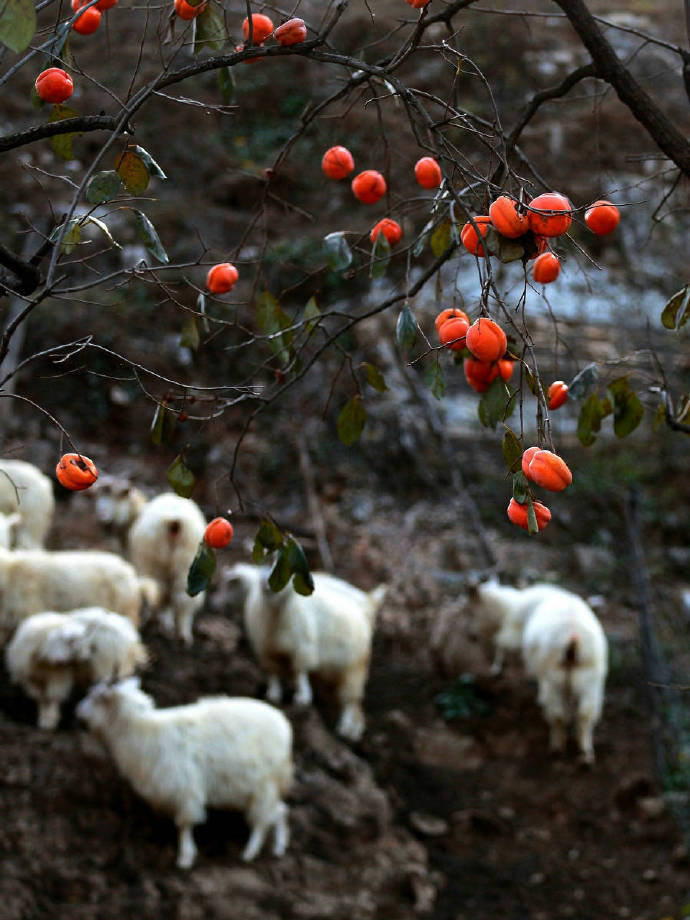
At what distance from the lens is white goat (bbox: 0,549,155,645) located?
22.5ft

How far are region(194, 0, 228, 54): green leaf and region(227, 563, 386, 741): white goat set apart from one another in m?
5.04

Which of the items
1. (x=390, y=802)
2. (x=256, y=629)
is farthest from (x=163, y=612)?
(x=390, y=802)

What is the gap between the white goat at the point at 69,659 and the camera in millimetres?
6141

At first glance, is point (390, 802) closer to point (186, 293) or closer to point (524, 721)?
point (524, 721)

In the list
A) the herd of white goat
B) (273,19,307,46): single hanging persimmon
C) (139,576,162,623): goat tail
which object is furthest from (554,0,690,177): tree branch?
(139,576,162,623): goat tail

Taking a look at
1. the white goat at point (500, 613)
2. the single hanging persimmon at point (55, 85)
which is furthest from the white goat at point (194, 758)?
the single hanging persimmon at point (55, 85)

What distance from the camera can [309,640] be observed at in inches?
286

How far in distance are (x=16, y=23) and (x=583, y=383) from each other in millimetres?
1796

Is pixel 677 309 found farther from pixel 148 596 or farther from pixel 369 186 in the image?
pixel 148 596

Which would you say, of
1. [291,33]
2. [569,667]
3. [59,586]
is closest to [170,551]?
[59,586]

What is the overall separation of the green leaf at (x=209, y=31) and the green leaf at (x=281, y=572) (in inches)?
53.0

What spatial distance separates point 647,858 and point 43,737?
4228 millimetres

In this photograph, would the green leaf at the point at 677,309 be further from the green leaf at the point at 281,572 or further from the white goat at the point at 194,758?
the white goat at the point at 194,758

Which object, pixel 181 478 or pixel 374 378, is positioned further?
pixel 374 378
